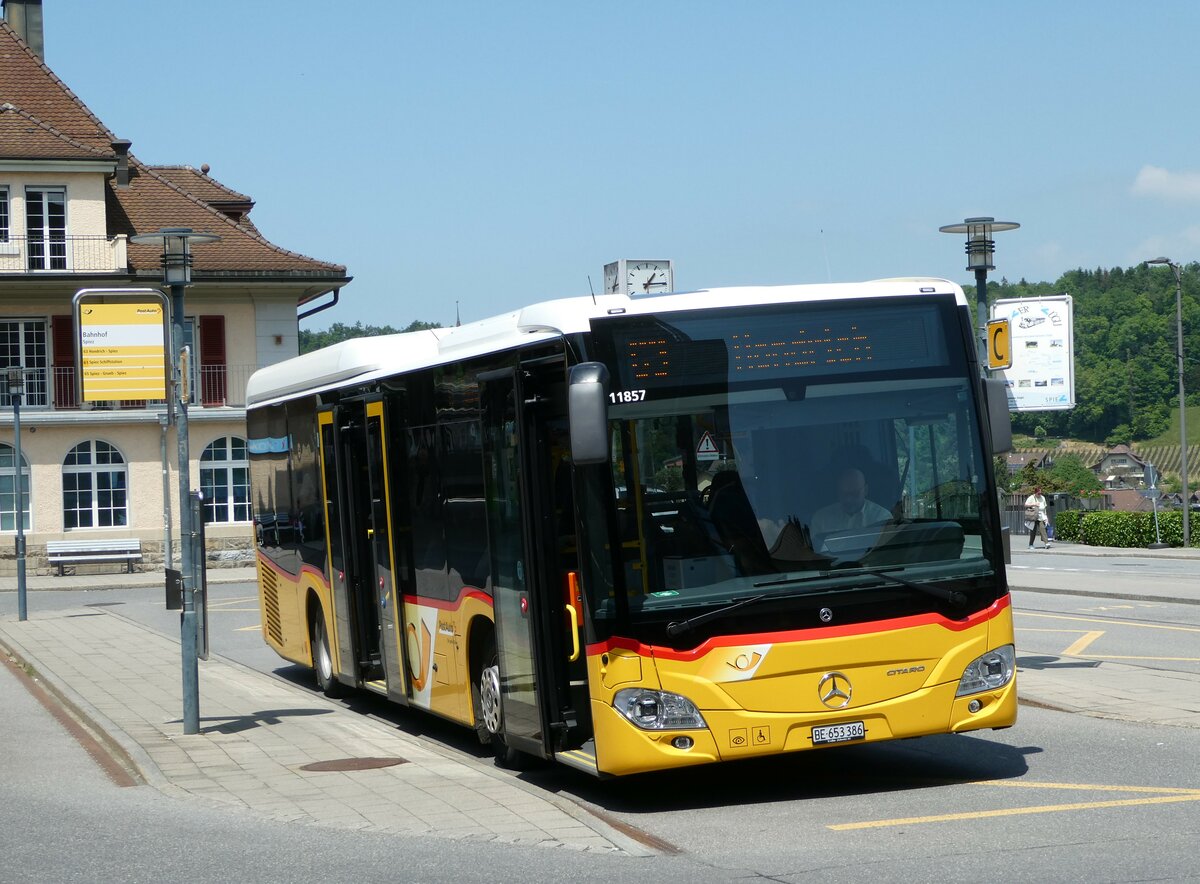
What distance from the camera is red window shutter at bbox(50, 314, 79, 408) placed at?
143 ft

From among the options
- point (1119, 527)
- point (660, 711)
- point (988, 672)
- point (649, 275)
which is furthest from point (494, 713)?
point (1119, 527)

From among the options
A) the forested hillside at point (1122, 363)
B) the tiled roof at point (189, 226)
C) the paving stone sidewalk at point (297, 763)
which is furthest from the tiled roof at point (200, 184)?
the forested hillside at point (1122, 363)

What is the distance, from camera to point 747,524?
9117 millimetres

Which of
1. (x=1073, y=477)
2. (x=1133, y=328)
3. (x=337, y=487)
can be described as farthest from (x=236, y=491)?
(x=1133, y=328)

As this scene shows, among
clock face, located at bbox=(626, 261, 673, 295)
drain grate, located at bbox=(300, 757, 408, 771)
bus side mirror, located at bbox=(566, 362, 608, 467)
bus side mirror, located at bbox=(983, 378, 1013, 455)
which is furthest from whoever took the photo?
clock face, located at bbox=(626, 261, 673, 295)

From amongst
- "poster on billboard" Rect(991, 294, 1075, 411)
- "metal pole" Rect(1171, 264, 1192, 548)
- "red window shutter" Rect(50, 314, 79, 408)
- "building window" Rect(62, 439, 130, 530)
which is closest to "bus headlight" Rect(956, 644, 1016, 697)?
"poster on billboard" Rect(991, 294, 1075, 411)

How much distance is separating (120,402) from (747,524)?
37.2m

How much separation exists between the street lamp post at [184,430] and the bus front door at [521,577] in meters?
3.44

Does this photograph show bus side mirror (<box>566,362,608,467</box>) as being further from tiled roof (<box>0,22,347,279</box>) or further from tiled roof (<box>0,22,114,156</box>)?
tiled roof (<box>0,22,114,156</box>)

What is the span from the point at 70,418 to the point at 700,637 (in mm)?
37273

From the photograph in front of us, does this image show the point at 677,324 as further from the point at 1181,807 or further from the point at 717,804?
the point at 1181,807

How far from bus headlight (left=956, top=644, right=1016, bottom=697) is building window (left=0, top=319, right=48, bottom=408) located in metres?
38.0

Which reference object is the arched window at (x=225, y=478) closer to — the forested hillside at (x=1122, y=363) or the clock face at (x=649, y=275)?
the clock face at (x=649, y=275)

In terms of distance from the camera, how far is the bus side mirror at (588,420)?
8.51 m
